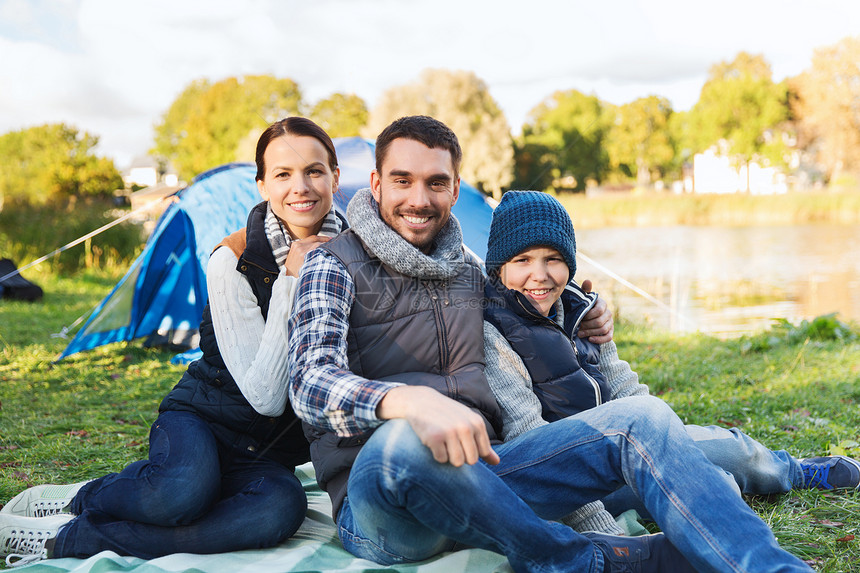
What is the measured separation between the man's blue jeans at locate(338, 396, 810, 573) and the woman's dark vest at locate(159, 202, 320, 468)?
660mm

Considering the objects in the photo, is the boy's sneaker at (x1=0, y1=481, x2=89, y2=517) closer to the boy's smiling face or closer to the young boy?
the young boy

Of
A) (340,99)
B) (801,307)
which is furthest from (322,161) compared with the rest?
(801,307)

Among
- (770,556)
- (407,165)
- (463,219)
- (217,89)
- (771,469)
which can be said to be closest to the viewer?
(770,556)

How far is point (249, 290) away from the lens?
2238 mm

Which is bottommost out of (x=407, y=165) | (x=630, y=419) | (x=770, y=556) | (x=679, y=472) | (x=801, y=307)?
(x=801, y=307)

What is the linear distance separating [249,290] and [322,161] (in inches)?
22.1

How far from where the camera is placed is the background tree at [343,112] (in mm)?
4504

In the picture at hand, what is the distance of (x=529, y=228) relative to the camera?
6.95 ft

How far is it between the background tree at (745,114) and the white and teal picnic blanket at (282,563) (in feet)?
135

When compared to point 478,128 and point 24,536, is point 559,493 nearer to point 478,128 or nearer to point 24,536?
point 24,536

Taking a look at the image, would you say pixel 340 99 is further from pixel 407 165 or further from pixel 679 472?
pixel 679 472

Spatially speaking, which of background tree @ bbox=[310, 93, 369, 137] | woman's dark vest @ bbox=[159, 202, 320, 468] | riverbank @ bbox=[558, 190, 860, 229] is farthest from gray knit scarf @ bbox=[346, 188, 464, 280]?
riverbank @ bbox=[558, 190, 860, 229]

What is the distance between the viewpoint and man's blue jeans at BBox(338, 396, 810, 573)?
4.93ft

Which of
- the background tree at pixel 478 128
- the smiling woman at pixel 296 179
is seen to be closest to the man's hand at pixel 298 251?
the smiling woman at pixel 296 179
